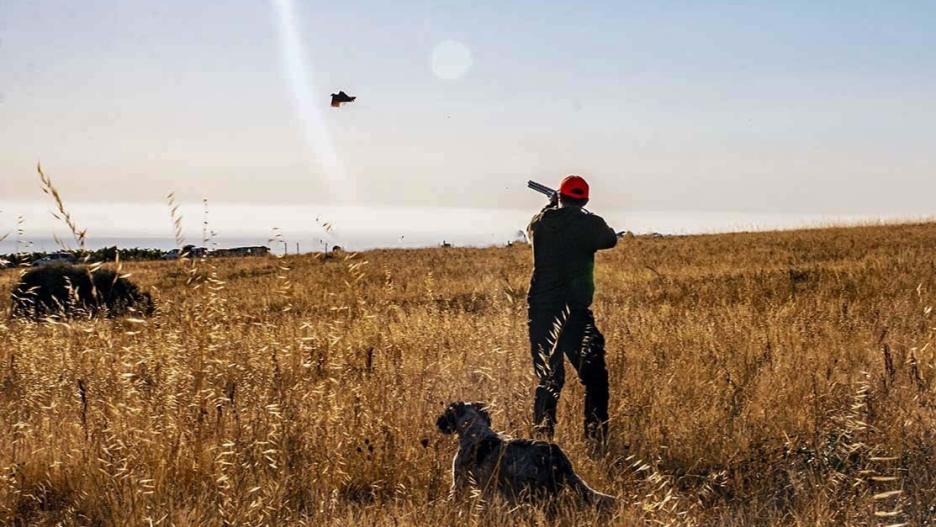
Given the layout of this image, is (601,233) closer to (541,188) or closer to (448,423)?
(541,188)

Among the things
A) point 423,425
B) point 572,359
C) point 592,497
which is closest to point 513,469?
point 592,497

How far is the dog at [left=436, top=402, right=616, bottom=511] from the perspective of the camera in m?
4.29

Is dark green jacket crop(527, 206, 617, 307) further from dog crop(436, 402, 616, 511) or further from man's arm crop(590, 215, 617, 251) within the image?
dog crop(436, 402, 616, 511)

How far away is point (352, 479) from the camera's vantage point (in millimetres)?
4918

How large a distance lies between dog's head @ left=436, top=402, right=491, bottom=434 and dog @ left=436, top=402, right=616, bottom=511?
13mm

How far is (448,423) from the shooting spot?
4.95 metres

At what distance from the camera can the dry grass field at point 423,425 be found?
14.1 ft

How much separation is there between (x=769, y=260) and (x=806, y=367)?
16070 millimetres

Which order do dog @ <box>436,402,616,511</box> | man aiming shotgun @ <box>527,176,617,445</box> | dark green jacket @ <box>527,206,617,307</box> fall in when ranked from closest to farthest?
dog @ <box>436,402,616,511</box>
man aiming shotgun @ <box>527,176,617,445</box>
dark green jacket @ <box>527,206,617,307</box>

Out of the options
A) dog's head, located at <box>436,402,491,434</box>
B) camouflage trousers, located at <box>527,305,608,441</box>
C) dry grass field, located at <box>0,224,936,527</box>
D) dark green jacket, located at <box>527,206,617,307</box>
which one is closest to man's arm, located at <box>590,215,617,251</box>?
dark green jacket, located at <box>527,206,617,307</box>

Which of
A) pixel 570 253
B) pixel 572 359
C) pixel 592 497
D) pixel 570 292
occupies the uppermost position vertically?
pixel 570 253

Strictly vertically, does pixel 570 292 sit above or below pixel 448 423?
above

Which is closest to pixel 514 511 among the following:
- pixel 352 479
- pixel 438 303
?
pixel 352 479

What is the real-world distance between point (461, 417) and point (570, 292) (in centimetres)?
171
